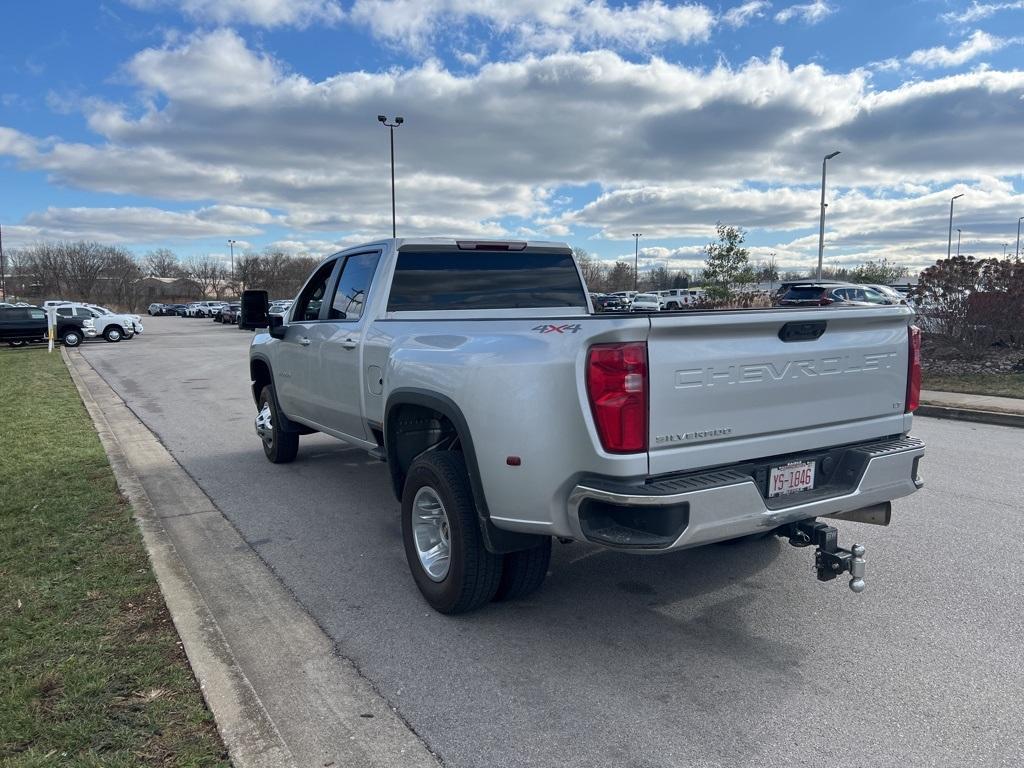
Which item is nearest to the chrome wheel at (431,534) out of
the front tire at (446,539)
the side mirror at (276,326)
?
the front tire at (446,539)

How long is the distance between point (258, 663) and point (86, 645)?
81cm

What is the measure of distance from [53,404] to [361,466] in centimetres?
683

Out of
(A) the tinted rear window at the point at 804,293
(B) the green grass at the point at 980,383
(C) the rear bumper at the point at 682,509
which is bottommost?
(B) the green grass at the point at 980,383

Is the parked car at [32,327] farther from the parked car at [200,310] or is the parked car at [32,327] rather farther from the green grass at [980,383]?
the parked car at [200,310]

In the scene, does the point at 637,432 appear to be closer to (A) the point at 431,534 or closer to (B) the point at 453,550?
(B) the point at 453,550

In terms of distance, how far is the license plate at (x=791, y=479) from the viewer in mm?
3455

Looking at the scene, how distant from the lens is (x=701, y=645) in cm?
368

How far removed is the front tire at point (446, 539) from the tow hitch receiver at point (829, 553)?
1.51m

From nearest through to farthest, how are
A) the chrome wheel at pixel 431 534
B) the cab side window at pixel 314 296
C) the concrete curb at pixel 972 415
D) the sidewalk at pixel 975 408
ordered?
1. the chrome wheel at pixel 431 534
2. the cab side window at pixel 314 296
3. the concrete curb at pixel 972 415
4. the sidewalk at pixel 975 408

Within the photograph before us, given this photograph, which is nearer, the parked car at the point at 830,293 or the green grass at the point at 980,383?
the green grass at the point at 980,383

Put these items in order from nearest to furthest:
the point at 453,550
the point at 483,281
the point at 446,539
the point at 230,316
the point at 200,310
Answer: the point at 453,550, the point at 446,539, the point at 483,281, the point at 230,316, the point at 200,310

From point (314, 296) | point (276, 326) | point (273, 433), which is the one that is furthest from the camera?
point (273, 433)

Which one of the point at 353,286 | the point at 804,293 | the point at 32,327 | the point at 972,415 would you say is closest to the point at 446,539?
the point at 353,286

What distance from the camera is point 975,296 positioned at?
1508 cm
